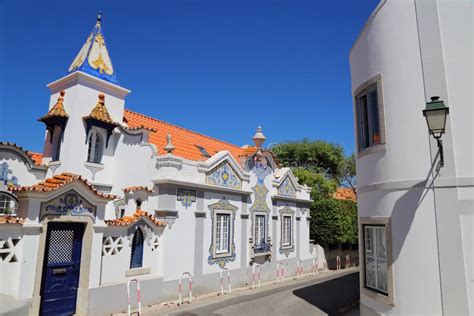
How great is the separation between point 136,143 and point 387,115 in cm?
863

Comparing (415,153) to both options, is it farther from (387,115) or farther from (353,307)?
(353,307)

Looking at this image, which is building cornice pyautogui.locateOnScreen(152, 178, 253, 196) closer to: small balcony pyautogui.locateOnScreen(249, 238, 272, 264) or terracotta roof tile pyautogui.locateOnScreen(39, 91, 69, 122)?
small balcony pyautogui.locateOnScreen(249, 238, 272, 264)

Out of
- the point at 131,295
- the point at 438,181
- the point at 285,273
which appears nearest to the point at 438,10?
the point at 438,181

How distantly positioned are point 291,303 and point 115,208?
674 cm

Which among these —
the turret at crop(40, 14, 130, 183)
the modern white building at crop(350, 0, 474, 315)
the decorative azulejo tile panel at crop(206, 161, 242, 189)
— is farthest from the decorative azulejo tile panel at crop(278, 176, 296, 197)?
the modern white building at crop(350, 0, 474, 315)

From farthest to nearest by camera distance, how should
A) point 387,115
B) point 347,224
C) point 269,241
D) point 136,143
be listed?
point 347,224, point 269,241, point 136,143, point 387,115

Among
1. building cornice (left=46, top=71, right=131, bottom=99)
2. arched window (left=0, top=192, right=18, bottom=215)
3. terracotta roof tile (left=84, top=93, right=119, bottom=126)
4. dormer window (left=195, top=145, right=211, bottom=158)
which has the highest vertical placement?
building cornice (left=46, top=71, right=131, bottom=99)

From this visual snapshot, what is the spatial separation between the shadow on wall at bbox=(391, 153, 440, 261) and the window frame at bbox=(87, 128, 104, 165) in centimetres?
965

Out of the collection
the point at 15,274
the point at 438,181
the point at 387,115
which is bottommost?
the point at 15,274

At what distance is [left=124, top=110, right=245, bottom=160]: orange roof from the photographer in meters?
14.5

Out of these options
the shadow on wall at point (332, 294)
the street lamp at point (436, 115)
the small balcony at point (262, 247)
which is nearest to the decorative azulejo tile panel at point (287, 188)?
the small balcony at point (262, 247)

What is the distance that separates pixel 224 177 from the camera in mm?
14242

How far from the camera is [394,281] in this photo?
723 cm

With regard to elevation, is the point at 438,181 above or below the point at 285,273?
above
